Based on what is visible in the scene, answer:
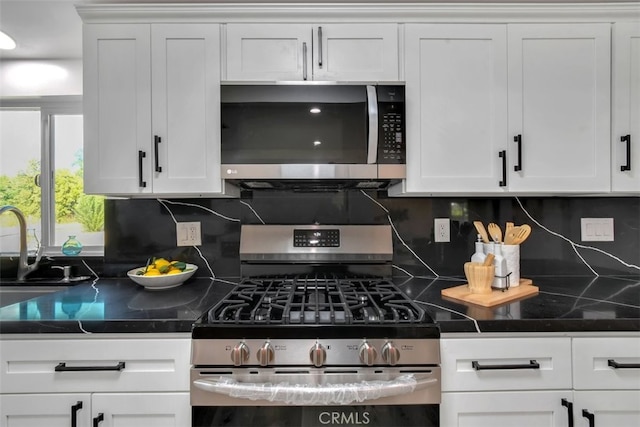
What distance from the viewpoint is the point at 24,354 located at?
104 cm

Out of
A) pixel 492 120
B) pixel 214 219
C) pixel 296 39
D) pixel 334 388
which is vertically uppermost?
pixel 296 39

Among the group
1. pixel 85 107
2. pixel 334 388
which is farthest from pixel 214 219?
pixel 334 388

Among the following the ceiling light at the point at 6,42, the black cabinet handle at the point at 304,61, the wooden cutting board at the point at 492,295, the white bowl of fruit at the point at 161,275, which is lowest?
the wooden cutting board at the point at 492,295

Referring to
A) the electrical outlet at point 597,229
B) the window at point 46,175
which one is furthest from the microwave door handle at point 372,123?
the window at point 46,175

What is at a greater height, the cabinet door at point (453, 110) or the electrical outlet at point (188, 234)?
the cabinet door at point (453, 110)

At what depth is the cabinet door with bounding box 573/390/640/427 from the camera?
41.2 inches

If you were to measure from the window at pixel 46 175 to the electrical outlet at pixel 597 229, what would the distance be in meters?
2.75

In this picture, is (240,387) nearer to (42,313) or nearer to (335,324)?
(335,324)

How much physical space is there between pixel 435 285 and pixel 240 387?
101 cm

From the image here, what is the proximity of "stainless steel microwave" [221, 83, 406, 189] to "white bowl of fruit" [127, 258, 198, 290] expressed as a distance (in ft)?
1.80

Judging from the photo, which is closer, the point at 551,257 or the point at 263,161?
the point at 263,161

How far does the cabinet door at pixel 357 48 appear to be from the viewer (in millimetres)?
1424

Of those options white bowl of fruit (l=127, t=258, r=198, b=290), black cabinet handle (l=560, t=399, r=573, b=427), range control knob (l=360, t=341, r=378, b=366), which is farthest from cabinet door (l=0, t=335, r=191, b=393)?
black cabinet handle (l=560, t=399, r=573, b=427)

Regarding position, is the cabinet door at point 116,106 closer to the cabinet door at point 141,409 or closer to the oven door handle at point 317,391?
the cabinet door at point 141,409
